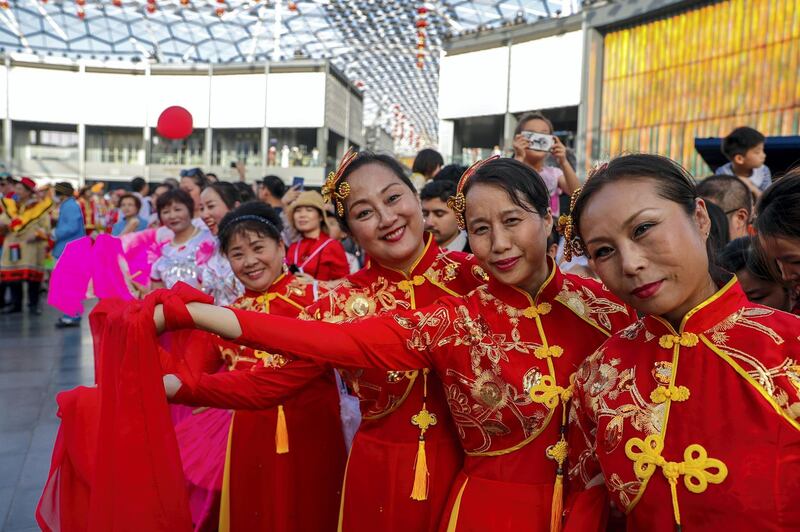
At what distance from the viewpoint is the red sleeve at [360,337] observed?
1.83 m

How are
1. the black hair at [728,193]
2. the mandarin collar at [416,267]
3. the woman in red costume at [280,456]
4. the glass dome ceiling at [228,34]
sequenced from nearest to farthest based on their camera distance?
the mandarin collar at [416,267] < the woman in red costume at [280,456] < the black hair at [728,193] < the glass dome ceiling at [228,34]

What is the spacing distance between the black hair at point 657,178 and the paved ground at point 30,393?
3433mm

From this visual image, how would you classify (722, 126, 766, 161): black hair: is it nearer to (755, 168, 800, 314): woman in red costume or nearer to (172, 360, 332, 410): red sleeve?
(755, 168, 800, 314): woman in red costume

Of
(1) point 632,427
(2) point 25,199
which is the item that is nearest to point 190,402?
(1) point 632,427

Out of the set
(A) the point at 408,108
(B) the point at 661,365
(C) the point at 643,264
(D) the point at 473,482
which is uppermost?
(A) the point at 408,108

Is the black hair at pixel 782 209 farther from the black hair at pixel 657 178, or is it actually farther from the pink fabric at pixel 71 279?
the pink fabric at pixel 71 279

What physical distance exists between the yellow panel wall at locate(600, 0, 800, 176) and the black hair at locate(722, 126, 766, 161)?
9119 mm

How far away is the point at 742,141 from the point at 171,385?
3.70 meters

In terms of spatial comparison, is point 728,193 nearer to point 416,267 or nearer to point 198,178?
point 416,267

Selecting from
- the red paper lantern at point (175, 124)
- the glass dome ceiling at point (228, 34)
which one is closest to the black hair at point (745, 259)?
the red paper lantern at point (175, 124)

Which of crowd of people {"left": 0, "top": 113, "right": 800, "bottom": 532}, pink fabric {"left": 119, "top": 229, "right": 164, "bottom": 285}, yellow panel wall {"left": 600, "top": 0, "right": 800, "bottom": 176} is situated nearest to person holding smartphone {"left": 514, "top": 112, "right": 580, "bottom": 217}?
crowd of people {"left": 0, "top": 113, "right": 800, "bottom": 532}

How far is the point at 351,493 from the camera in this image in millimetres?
2311

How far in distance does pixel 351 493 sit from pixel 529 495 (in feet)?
2.28

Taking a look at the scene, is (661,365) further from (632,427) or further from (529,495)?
(529,495)
